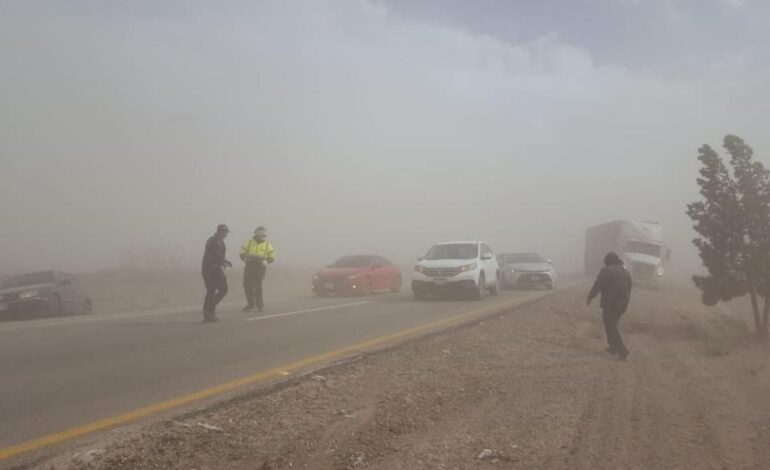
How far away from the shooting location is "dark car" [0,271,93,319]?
1645cm

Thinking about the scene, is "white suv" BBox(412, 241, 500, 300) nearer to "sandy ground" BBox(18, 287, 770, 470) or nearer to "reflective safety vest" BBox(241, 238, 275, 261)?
"reflective safety vest" BBox(241, 238, 275, 261)

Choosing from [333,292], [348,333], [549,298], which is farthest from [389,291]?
[348,333]

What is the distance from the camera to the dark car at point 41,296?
54.0ft

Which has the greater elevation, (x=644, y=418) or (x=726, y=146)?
(x=726, y=146)

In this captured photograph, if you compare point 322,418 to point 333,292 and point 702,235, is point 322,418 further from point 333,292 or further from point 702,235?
point 333,292

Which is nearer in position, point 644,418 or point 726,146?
point 644,418

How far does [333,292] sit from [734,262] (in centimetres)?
1278

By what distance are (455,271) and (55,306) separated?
10.7 m

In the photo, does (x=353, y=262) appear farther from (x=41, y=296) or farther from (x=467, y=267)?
(x=41, y=296)

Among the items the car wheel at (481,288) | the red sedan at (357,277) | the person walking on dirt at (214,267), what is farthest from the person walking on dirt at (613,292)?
the red sedan at (357,277)

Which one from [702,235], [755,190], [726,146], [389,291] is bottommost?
[389,291]

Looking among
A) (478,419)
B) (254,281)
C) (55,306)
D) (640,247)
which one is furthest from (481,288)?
(640,247)

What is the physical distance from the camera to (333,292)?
70.6 feet

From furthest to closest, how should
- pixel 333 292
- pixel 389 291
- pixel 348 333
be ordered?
pixel 389 291
pixel 333 292
pixel 348 333
